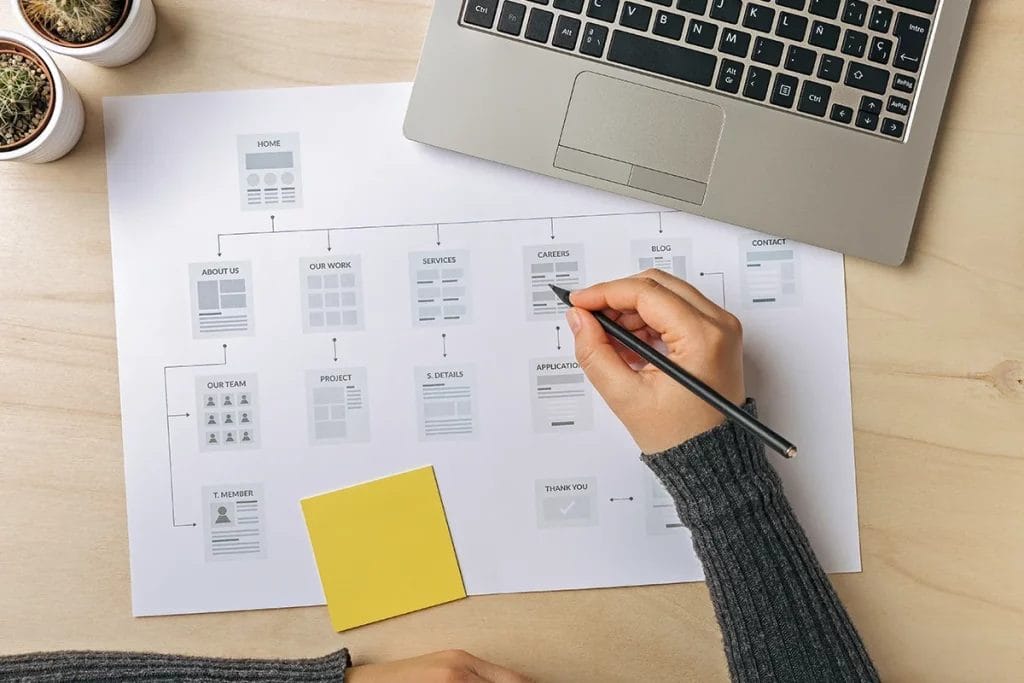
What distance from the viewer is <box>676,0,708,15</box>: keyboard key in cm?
64

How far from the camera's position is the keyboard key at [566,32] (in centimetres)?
65

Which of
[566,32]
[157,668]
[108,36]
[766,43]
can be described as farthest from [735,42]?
[157,668]

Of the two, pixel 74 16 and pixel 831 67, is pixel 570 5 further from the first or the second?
pixel 74 16

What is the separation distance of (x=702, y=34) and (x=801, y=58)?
0.08 metres

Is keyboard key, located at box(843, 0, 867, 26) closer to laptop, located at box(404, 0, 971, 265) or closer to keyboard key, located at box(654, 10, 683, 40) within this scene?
laptop, located at box(404, 0, 971, 265)

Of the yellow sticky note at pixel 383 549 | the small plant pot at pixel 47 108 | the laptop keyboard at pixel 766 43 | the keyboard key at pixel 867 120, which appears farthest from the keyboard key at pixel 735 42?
the small plant pot at pixel 47 108

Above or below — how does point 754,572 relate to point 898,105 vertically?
below

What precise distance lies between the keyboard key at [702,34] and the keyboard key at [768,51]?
0.03 meters

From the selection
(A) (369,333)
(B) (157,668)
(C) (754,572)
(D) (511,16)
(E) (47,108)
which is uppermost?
(D) (511,16)

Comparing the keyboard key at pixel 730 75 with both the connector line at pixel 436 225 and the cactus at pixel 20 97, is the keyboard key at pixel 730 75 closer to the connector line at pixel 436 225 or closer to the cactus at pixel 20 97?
the connector line at pixel 436 225

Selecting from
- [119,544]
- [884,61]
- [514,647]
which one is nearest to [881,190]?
[884,61]

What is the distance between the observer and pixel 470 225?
0.69 meters

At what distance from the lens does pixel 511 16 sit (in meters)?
0.65

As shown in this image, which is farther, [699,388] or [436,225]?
[436,225]
